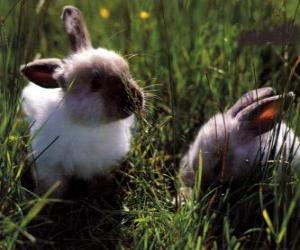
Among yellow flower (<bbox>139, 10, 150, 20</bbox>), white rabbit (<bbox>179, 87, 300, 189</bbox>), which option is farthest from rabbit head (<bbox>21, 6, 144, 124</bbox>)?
yellow flower (<bbox>139, 10, 150, 20</bbox>)

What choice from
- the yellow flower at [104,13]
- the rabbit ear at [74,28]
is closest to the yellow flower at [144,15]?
the yellow flower at [104,13]

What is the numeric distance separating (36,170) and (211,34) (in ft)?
6.37

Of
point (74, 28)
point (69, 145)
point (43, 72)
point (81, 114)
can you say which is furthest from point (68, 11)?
point (69, 145)

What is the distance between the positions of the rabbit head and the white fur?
8 cm

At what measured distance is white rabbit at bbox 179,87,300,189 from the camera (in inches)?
136

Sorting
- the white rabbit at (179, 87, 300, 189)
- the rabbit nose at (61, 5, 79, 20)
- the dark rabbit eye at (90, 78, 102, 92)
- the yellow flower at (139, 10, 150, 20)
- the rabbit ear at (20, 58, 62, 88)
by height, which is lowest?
the white rabbit at (179, 87, 300, 189)

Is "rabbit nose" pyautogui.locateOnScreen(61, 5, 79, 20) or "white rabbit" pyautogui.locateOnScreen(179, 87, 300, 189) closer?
"white rabbit" pyautogui.locateOnScreen(179, 87, 300, 189)

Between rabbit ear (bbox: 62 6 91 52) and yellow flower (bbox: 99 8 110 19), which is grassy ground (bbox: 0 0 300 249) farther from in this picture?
rabbit ear (bbox: 62 6 91 52)

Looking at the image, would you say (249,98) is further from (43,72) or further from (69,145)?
(43,72)

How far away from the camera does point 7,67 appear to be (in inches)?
128

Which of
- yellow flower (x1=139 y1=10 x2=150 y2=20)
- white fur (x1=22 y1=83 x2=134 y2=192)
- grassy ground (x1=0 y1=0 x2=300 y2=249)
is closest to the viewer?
grassy ground (x1=0 y1=0 x2=300 y2=249)

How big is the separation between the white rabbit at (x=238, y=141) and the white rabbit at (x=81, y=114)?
453mm

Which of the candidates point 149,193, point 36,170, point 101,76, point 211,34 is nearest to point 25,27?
point 101,76

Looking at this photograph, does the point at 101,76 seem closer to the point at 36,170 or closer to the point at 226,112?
the point at 36,170
